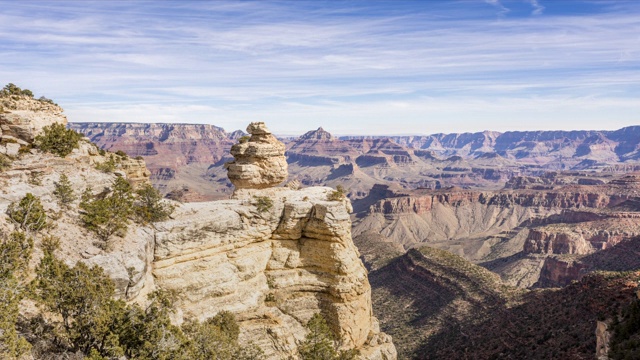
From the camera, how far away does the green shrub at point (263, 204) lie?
36.2 m

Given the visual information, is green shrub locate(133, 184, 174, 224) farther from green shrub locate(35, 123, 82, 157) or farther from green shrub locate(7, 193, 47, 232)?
green shrub locate(7, 193, 47, 232)

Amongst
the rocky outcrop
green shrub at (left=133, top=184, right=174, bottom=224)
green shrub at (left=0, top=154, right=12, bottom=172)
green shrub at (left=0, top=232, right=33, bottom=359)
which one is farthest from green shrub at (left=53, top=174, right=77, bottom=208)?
the rocky outcrop

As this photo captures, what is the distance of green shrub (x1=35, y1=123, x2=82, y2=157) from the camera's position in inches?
1205

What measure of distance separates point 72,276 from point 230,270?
46.6ft

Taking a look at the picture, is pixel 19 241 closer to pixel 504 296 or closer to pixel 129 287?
pixel 129 287

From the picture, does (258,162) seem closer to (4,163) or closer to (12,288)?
(4,163)

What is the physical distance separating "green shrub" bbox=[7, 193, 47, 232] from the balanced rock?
19.8 metres

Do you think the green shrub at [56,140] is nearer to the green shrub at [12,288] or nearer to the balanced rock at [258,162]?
the green shrub at [12,288]

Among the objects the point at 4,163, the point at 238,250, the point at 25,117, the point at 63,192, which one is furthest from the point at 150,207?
the point at 25,117

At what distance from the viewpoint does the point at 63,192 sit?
2762cm

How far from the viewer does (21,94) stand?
122ft

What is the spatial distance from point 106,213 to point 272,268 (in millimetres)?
14722

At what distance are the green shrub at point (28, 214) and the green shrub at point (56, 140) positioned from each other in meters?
8.45

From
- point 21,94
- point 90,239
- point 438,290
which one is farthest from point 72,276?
point 438,290
